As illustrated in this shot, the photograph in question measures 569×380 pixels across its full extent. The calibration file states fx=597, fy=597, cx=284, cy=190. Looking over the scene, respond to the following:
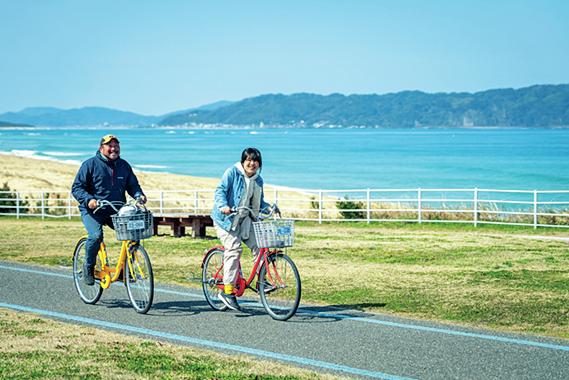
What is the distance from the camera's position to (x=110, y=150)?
6.63 m

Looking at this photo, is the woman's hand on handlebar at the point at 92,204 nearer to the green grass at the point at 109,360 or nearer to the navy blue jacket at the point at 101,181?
the navy blue jacket at the point at 101,181

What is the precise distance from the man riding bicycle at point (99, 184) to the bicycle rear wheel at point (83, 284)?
390 millimetres

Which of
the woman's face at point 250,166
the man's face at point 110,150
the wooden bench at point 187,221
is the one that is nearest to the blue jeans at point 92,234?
the man's face at point 110,150

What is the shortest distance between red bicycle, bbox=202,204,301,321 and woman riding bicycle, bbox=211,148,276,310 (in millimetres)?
120

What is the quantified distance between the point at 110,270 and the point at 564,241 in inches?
399

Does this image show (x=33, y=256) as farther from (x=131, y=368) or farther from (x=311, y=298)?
(x=131, y=368)

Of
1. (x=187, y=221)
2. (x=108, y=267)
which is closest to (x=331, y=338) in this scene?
(x=108, y=267)

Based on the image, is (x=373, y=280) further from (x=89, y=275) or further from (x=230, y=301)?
(x=89, y=275)

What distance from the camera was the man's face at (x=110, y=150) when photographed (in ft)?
21.7

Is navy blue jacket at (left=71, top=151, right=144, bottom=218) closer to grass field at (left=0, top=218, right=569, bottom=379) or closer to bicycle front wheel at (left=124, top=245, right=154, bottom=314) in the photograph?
bicycle front wheel at (left=124, top=245, right=154, bottom=314)

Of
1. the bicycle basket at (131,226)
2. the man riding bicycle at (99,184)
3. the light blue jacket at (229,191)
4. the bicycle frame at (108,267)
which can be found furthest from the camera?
the man riding bicycle at (99,184)

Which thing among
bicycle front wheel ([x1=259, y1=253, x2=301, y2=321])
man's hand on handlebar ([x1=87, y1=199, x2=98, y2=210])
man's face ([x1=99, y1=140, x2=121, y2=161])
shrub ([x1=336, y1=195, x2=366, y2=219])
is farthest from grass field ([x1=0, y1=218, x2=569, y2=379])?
shrub ([x1=336, y1=195, x2=366, y2=219])

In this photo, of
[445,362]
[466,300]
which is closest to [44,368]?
[445,362]

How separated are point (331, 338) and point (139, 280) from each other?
2275 millimetres
